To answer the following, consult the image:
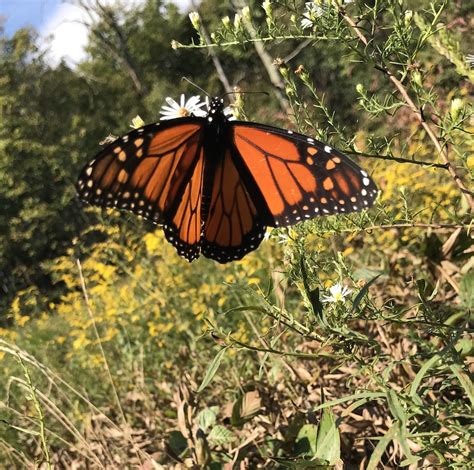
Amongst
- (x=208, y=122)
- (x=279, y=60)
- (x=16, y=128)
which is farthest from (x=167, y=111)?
(x=16, y=128)

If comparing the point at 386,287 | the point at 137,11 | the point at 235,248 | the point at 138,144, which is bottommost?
the point at 386,287

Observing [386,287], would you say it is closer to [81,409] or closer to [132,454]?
[132,454]

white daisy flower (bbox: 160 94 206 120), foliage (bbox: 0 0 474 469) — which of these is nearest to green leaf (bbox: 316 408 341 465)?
foliage (bbox: 0 0 474 469)

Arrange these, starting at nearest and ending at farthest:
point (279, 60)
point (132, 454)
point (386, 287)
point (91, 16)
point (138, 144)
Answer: point (279, 60) < point (138, 144) < point (132, 454) < point (386, 287) < point (91, 16)

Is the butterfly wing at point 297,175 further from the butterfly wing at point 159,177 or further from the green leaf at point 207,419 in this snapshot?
the green leaf at point 207,419

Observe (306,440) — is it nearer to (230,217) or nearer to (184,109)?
(230,217)

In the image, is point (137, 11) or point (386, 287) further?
point (137, 11)
